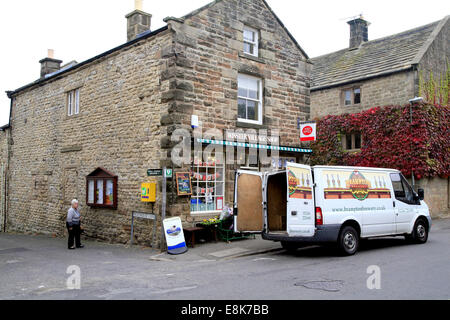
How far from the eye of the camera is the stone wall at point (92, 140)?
43.2ft

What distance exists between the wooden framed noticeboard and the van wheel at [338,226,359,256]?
4.50 meters

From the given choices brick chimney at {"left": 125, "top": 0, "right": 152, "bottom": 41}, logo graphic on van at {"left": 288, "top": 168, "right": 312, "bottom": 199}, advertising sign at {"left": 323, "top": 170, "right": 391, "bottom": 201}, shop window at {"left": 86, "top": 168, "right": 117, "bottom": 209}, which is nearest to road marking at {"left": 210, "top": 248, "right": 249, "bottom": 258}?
logo graphic on van at {"left": 288, "top": 168, "right": 312, "bottom": 199}

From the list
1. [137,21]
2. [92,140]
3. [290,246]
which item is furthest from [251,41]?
[290,246]

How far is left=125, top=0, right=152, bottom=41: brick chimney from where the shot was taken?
54.2 feet

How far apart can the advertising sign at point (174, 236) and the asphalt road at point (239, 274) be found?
1.42ft

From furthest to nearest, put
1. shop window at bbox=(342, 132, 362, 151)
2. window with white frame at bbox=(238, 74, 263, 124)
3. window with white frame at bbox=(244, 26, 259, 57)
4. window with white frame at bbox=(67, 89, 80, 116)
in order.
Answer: shop window at bbox=(342, 132, 362, 151) → window with white frame at bbox=(67, 89, 80, 116) → window with white frame at bbox=(244, 26, 259, 57) → window with white frame at bbox=(238, 74, 263, 124)

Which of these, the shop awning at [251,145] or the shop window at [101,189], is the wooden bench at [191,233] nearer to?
the shop awning at [251,145]

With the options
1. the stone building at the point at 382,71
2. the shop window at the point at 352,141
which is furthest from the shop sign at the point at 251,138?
the stone building at the point at 382,71

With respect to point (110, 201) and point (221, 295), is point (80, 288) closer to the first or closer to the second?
point (221, 295)

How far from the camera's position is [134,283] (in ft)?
26.0

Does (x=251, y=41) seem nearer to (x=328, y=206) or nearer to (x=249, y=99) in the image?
(x=249, y=99)

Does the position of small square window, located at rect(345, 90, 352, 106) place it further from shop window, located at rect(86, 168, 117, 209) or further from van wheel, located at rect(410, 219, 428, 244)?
shop window, located at rect(86, 168, 117, 209)
